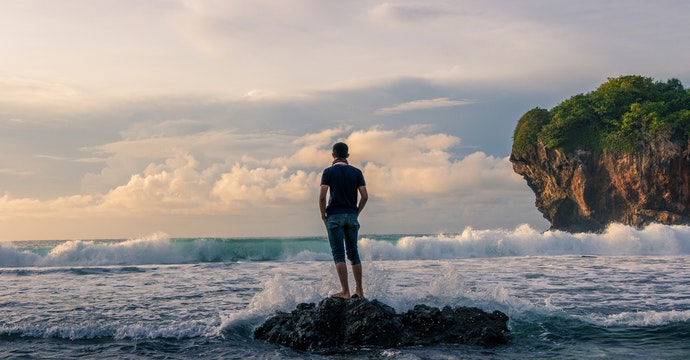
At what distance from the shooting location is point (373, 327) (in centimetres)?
711

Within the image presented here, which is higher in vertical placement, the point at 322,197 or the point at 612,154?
the point at 612,154

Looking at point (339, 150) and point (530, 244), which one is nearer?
point (339, 150)

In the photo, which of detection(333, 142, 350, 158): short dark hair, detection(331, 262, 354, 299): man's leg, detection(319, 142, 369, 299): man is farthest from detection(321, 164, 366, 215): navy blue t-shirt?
detection(331, 262, 354, 299): man's leg

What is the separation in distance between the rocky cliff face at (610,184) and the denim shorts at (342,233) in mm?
40037

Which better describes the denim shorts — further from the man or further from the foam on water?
the foam on water

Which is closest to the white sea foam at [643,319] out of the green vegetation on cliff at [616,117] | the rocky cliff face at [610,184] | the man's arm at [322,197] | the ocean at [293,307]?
the ocean at [293,307]

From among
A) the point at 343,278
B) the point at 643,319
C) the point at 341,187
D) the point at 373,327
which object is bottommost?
the point at 643,319

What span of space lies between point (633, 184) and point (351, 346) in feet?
137

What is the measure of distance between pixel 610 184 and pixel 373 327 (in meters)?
42.1

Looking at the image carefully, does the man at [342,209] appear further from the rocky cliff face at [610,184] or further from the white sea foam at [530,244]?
the rocky cliff face at [610,184]

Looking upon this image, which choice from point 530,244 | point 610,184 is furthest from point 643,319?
point 610,184

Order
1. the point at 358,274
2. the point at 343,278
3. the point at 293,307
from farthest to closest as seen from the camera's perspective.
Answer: the point at 293,307 < the point at 358,274 < the point at 343,278

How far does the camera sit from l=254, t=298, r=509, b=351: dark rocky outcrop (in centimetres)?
704

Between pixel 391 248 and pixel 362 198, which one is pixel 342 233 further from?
pixel 391 248
